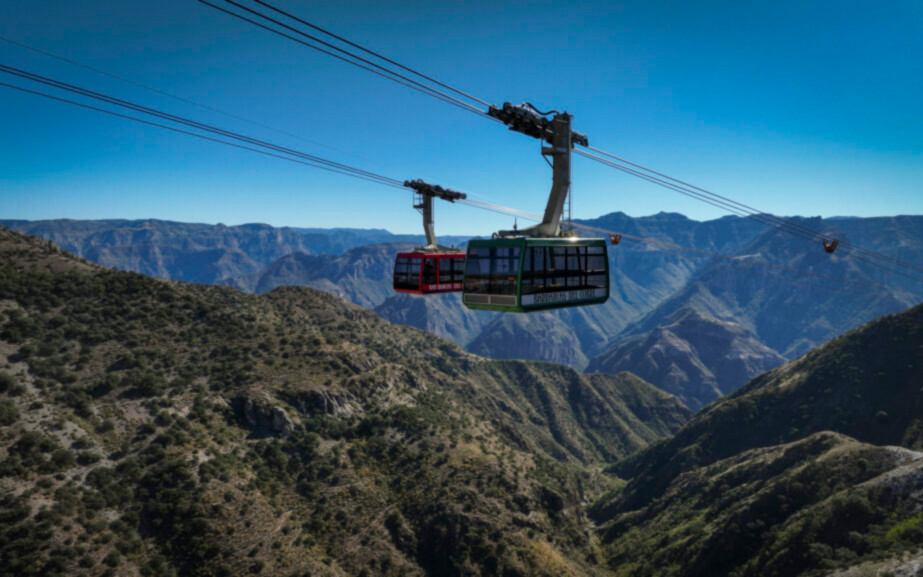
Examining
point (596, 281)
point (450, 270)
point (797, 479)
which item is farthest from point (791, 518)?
point (450, 270)

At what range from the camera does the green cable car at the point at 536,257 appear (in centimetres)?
2609

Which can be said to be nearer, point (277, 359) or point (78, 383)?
point (78, 383)

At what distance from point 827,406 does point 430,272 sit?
145 metres

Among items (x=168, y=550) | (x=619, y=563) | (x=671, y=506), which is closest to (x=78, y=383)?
(x=168, y=550)

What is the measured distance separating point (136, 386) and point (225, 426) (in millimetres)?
14738

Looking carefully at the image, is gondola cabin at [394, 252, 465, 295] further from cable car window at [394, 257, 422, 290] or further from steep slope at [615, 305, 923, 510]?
steep slope at [615, 305, 923, 510]

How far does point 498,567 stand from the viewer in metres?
69.4

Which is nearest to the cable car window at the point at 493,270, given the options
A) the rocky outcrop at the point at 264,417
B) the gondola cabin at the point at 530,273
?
the gondola cabin at the point at 530,273

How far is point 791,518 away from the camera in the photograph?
7669 cm

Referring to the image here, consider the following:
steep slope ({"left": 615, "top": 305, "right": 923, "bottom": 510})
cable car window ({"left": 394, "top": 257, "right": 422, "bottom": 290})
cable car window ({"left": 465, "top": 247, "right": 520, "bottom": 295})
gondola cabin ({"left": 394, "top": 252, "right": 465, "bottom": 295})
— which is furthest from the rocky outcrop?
steep slope ({"left": 615, "top": 305, "right": 923, "bottom": 510})

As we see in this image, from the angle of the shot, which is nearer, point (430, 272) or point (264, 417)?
point (430, 272)

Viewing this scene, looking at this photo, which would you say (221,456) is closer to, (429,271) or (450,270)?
(429,271)

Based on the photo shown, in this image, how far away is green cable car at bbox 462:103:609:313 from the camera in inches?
1027

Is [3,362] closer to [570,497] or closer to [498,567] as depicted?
[498,567]
